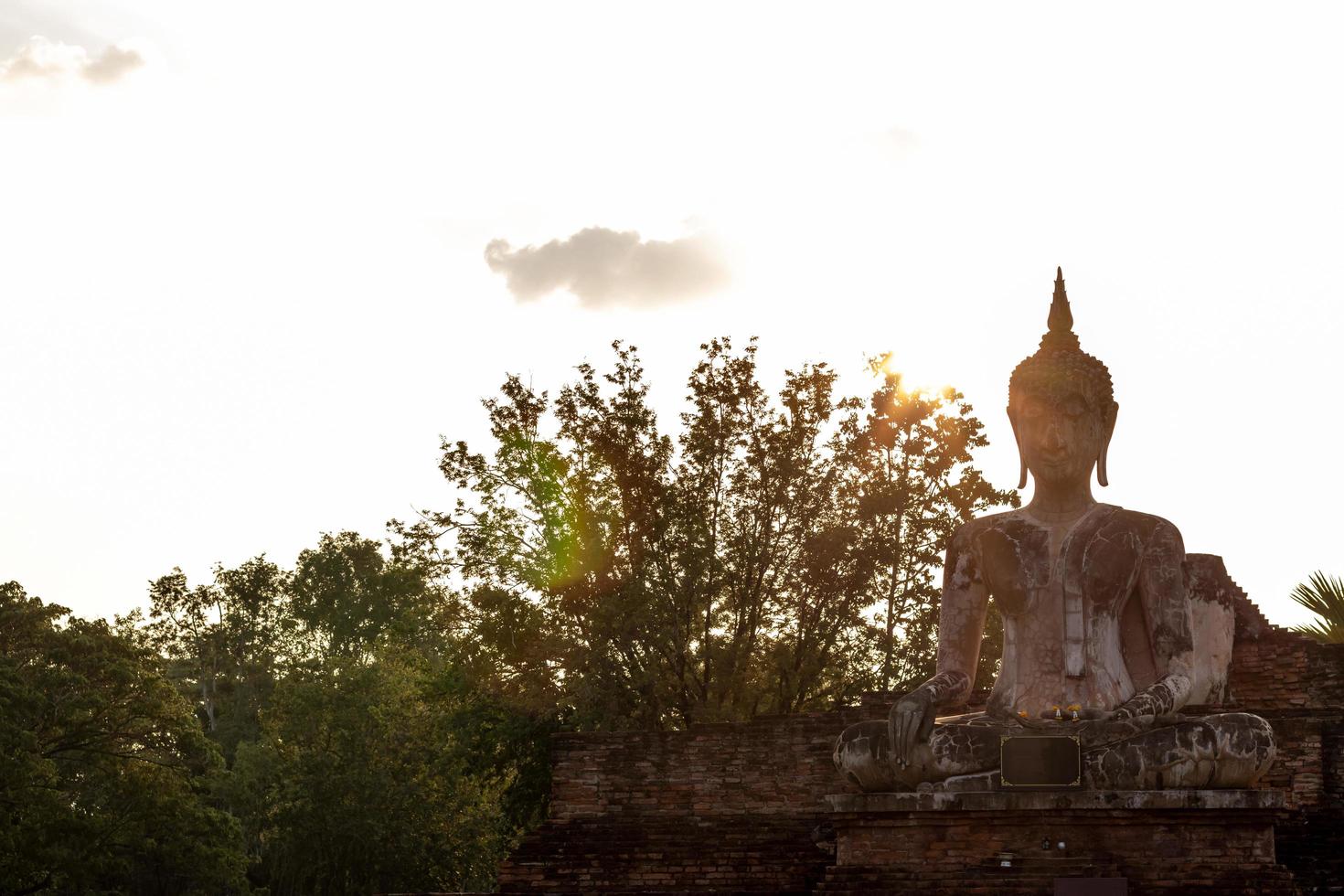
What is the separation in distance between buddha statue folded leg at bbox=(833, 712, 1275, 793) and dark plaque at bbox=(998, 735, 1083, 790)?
0.10 metres

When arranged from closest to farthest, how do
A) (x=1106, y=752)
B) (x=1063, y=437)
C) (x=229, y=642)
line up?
(x=1106, y=752)
(x=1063, y=437)
(x=229, y=642)

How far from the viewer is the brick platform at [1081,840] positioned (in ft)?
36.1

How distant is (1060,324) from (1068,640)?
2.51 meters

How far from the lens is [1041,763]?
1136 centimetres

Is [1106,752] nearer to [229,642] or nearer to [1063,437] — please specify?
[1063,437]

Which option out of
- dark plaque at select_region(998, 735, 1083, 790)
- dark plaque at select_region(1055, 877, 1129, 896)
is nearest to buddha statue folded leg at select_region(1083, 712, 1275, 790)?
dark plaque at select_region(998, 735, 1083, 790)

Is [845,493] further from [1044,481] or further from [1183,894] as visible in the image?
[1183,894]

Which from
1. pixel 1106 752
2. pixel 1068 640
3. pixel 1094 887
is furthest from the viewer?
pixel 1068 640

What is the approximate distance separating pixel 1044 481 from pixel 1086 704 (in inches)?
68.9

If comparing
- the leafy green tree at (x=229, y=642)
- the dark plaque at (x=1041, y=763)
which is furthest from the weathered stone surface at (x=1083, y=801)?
the leafy green tree at (x=229, y=642)

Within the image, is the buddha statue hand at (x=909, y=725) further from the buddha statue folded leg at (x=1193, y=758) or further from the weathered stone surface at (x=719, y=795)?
the weathered stone surface at (x=719, y=795)

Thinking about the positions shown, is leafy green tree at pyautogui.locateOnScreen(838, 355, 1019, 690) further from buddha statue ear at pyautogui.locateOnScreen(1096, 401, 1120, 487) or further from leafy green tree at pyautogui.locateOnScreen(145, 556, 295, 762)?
leafy green tree at pyautogui.locateOnScreen(145, 556, 295, 762)

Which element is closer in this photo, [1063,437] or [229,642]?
[1063,437]

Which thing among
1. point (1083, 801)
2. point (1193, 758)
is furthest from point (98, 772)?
point (1193, 758)
